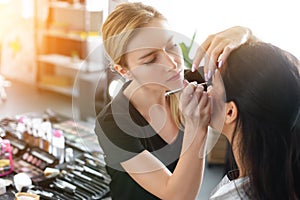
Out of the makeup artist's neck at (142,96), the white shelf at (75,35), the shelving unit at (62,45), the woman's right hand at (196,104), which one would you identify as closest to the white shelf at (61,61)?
the shelving unit at (62,45)

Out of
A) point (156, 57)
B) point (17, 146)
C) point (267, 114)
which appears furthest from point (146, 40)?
point (17, 146)

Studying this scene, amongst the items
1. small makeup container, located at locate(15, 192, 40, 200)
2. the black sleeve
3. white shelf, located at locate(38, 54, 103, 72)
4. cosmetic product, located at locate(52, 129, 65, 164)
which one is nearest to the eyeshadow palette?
cosmetic product, located at locate(52, 129, 65, 164)

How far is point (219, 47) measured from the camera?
91cm

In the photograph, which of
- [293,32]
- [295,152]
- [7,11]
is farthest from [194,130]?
[7,11]

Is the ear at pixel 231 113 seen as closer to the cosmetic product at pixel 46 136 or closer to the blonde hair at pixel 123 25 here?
the blonde hair at pixel 123 25

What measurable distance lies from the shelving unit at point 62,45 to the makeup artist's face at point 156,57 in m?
3.42

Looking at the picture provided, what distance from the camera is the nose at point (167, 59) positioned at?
910mm

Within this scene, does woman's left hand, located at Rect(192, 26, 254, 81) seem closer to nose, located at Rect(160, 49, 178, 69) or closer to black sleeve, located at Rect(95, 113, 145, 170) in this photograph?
nose, located at Rect(160, 49, 178, 69)

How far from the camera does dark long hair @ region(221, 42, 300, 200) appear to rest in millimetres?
733

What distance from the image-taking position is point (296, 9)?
98.4 inches

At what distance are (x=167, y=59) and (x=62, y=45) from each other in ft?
A: 13.9

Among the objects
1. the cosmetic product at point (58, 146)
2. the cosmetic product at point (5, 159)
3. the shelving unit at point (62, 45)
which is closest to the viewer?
the cosmetic product at point (5, 159)

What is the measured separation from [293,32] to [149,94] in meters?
1.81

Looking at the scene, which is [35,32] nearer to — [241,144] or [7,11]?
[7,11]
